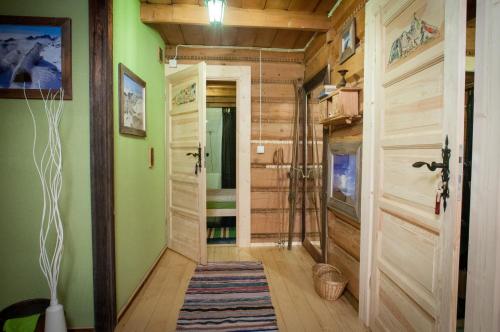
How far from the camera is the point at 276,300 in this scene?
7.45 feet

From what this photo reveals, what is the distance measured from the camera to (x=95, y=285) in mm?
1782

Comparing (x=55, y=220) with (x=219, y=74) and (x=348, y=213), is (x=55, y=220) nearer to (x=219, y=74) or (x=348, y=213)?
(x=348, y=213)

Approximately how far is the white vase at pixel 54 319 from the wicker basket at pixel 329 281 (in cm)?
181

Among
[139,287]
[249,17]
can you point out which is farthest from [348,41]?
[139,287]

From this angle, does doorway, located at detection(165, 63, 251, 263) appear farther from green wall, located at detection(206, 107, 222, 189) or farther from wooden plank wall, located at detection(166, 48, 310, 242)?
green wall, located at detection(206, 107, 222, 189)

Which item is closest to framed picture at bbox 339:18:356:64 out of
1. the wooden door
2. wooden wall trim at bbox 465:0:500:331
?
the wooden door

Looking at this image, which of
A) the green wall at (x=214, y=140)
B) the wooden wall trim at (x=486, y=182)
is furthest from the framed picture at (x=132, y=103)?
the green wall at (x=214, y=140)

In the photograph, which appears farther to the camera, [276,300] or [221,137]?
[221,137]

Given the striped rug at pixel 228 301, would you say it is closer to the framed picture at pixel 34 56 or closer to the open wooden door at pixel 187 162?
the open wooden door at pixel 187 162

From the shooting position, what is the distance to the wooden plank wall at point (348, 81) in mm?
2101

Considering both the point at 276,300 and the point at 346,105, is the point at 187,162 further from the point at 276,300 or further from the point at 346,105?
the point at 346,105

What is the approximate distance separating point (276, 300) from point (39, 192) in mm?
1870

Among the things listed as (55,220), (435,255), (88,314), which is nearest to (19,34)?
(55,220)

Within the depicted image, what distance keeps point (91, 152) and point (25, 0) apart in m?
1.00
